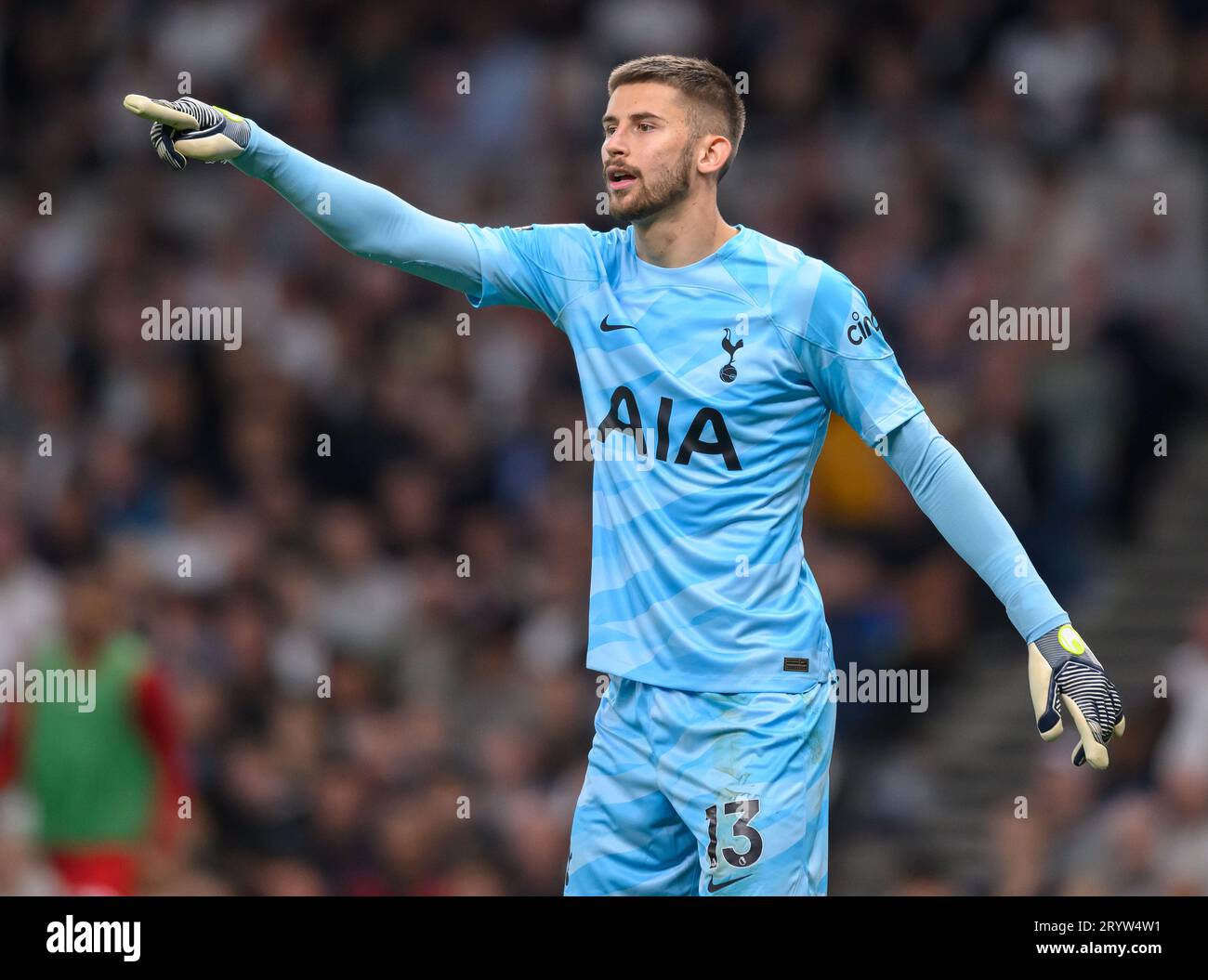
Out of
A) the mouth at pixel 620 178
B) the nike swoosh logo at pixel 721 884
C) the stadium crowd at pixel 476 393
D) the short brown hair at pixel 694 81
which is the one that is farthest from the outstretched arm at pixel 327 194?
the stadium crowd at pixel 476 393

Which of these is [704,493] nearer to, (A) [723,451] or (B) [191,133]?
(A) [723,451]

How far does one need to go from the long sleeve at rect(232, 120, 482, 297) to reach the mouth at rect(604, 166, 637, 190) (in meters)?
0.40

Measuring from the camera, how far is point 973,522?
4324mm

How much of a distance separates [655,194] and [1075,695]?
1549 millimetres

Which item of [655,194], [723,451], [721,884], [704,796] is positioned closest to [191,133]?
[655,194]

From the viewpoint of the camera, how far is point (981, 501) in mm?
4324

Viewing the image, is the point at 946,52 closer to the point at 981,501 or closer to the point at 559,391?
the point at 559,391

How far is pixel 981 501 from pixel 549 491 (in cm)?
494

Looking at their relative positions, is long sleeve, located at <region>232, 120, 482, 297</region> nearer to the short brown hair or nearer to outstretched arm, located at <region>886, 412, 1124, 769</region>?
the short brown hair

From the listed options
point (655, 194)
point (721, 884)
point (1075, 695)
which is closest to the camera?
point (1075, 695)

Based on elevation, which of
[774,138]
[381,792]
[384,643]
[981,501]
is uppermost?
[774,138]

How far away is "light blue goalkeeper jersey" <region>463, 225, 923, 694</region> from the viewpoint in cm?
432

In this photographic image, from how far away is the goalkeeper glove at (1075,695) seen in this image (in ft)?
13.3
